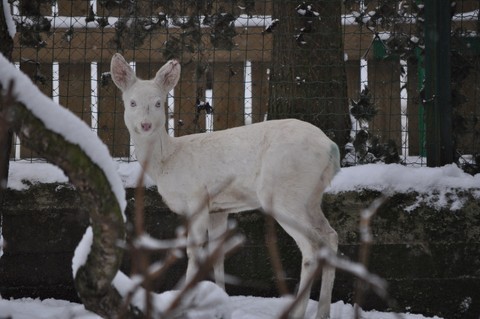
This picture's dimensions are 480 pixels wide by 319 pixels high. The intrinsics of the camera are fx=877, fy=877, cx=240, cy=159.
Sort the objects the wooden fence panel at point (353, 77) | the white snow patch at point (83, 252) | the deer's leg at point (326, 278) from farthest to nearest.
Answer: the wooden fence panel at point (353, 77), the deer's leg at point (326, 278), the white snow patch at point (83, 252)

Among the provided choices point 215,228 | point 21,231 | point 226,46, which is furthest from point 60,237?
point 226,46

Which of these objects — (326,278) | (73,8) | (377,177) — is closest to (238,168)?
(326,278)

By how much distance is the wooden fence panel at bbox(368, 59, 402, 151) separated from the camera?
6.34 metres

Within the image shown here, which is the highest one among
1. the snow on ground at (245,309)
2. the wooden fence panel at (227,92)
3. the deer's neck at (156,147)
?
the wooden fence panel at (227,92)

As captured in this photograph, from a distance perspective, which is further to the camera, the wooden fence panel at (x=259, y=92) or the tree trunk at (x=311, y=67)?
the wooden fence panel at (x=259, y=92)

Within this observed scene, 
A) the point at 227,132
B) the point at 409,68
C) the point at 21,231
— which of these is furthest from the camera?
the point at 409,68

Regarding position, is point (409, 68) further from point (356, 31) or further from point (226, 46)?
point (226, 46)

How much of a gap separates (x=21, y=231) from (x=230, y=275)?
1473 millimetres

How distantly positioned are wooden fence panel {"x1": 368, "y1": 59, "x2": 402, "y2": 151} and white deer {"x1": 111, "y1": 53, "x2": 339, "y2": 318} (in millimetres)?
1172

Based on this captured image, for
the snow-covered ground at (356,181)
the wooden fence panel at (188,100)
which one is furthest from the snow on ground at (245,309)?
the wooden fence panel at (188,100)

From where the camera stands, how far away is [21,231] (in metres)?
6.03

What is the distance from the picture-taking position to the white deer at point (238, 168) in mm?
5152

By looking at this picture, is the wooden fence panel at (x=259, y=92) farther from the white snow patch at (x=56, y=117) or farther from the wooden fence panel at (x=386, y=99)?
the white snow patch at (x=56, y=117)

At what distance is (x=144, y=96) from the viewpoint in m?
Result: 5.48
